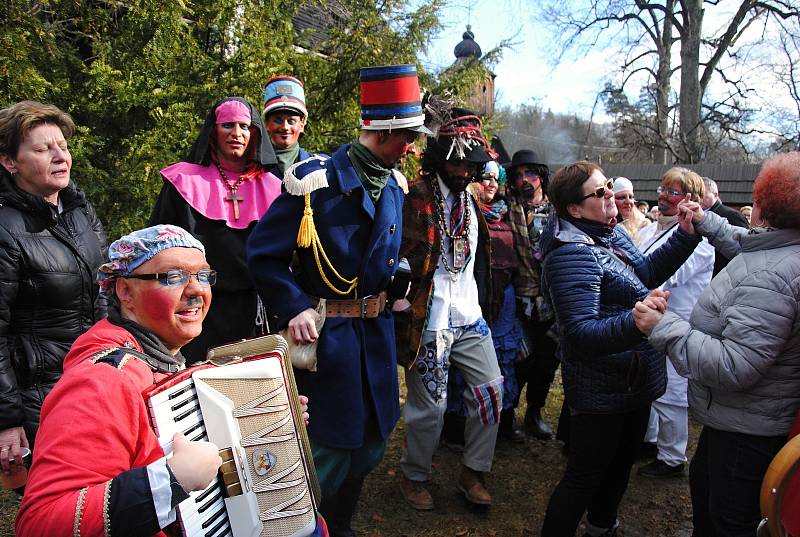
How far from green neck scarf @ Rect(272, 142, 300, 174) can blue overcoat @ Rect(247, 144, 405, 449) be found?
3.44 ft

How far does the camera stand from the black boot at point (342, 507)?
2.77 metres

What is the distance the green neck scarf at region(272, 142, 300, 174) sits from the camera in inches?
143

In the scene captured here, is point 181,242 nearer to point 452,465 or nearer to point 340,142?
point 452,465

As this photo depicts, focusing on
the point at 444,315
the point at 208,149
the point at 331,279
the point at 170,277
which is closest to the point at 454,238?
the point at 444,315

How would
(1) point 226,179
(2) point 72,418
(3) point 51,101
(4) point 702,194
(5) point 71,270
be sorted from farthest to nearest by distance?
1. (3) point 51,101
2. (4) point 702,194
3. (1) point 226,179
4. (5) point 71,270
5. (2) point 72,418

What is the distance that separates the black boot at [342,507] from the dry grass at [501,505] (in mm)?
450

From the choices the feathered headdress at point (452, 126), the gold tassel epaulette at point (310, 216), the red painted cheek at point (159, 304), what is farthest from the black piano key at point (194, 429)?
the feathered headdress at point (452, 126)

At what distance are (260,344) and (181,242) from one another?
359mm

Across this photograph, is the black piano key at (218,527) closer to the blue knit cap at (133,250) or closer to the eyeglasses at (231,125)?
the blue knit cap at (133,250)

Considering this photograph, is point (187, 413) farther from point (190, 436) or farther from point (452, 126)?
point (452, 126)

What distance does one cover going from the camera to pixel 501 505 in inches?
141

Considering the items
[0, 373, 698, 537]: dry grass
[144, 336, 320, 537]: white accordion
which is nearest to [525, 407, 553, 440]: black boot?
[0, 373, 698, 537]: dry grass

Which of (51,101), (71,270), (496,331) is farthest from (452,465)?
(51,101)

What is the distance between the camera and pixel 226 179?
318cm
